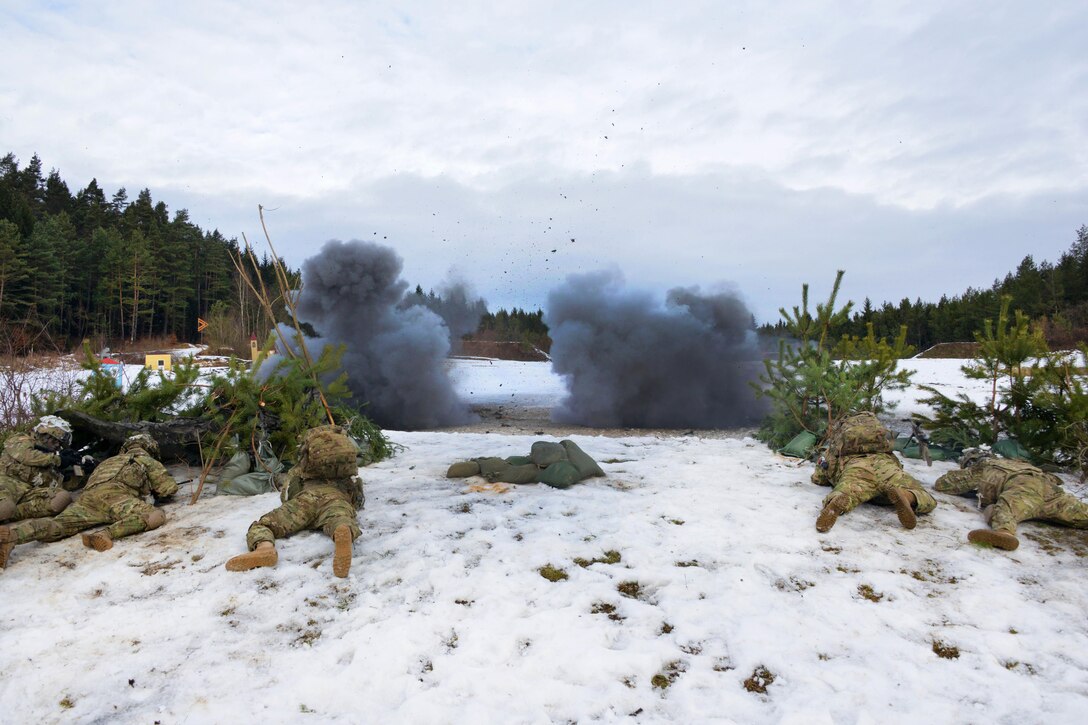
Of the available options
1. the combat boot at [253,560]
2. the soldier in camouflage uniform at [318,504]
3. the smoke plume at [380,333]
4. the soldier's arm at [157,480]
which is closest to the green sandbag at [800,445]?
the soldier in camouflage uniform at [318,504]

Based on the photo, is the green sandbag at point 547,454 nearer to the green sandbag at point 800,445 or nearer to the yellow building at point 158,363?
the green sandbag at point 800,445

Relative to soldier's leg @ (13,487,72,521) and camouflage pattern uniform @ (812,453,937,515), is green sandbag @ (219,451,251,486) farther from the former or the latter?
camouflage pattern uniform @ (812,453,937,515)

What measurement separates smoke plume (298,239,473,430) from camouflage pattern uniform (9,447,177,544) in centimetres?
1307

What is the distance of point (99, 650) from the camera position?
327 cm

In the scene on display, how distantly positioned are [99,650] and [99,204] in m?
74.2

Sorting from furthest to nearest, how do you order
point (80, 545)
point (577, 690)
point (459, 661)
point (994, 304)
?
point (994, 304) → point (80, 545) → point (459, 661) → point (577, 690)

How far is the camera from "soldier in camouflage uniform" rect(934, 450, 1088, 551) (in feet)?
15.3

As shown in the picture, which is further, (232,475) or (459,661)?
(232,475)

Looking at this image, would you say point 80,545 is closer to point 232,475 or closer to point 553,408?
point 232,475

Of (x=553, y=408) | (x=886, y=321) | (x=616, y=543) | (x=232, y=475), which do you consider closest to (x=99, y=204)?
(x=553, y=408)

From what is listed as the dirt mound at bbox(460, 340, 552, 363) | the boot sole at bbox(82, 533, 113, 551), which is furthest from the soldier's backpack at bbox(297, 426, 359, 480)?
the dirt mound at bbox(460, 340, 552, 363)

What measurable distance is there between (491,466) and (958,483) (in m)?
5.09

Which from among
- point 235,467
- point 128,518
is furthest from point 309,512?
A: point 235,467

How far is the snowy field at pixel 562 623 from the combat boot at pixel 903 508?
0.49 ft
